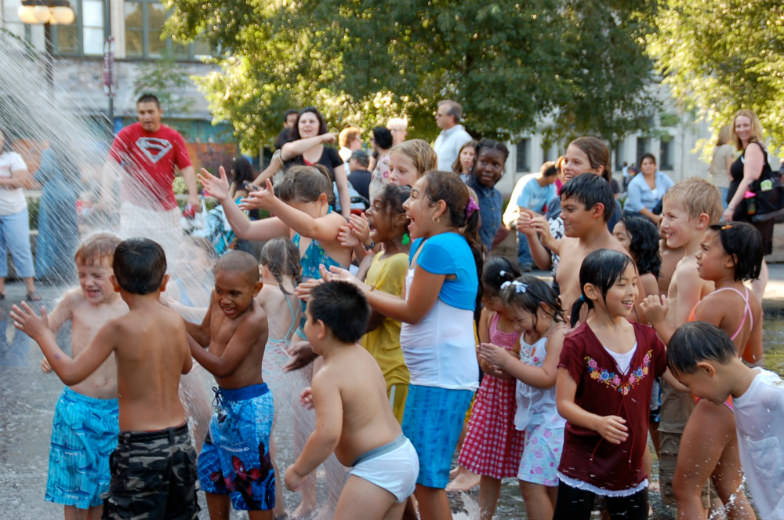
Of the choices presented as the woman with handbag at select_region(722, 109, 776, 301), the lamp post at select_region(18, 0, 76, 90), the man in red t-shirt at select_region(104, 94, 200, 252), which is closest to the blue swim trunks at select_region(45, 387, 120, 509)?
the man in red t-shirt at select_region(104, 94, 200, 252)

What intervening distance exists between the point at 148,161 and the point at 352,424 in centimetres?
558

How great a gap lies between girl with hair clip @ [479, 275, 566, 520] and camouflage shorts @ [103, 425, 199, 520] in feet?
5.13

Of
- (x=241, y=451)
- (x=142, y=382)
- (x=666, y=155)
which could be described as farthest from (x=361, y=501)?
(x=666, y=155)

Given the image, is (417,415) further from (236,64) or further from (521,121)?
(236,64)

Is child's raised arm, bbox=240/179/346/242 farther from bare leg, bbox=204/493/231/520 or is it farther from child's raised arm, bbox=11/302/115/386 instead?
bare leg, bbox=204/493/231/520

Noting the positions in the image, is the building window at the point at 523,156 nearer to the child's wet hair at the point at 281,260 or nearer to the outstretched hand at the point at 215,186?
the child's wet hair at the point at 281,260

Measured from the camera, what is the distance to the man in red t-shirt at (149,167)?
8.50 m

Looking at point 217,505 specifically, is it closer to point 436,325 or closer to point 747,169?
point 436,325

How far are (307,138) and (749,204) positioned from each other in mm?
4539

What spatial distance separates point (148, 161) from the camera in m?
8.86

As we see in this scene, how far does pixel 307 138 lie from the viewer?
367 inches

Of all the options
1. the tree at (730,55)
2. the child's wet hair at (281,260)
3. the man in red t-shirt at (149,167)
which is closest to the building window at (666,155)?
the tree at (730,55)

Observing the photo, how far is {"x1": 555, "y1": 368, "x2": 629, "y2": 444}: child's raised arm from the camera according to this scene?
13.3 feet

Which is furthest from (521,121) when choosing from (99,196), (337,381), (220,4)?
(337,381)
